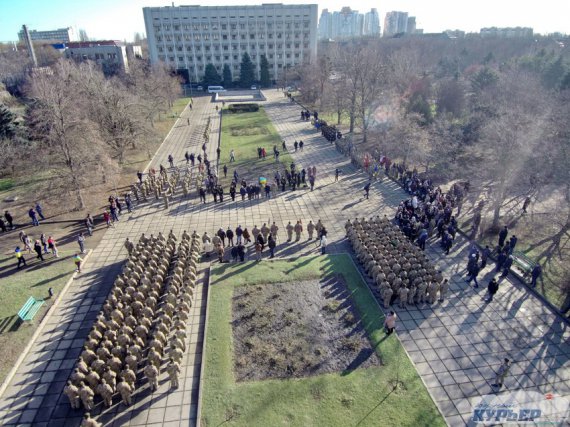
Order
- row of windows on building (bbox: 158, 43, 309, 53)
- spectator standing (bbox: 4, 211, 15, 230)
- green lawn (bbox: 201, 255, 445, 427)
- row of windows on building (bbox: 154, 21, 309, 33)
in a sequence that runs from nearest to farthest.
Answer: green lawn (bbox: 201, 255, 445, 427), spectator standing (bbox: 4, 211, 15, 230), row of windows on building (bbox: 154, 21, 309, 33), row of windows on building (bbox: 158, 43, 309, 53)

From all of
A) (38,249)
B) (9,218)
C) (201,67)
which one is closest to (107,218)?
(38,249)

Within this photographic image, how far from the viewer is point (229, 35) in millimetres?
91062

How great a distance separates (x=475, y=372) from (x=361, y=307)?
450 cm

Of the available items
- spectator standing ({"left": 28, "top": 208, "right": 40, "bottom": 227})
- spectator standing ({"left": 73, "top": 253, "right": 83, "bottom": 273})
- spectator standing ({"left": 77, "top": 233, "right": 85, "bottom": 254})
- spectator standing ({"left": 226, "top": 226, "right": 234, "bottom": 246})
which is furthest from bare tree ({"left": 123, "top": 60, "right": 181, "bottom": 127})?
spectator standing ({"left": 226, "top": 226, "right": 234, "bottom": 246})

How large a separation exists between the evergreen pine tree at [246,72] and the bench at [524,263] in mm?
77965

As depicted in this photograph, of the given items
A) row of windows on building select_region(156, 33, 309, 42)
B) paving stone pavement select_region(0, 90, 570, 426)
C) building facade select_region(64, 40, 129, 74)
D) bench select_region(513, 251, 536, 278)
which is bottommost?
paving stone pavement select_region(0, 90, 570, 426)

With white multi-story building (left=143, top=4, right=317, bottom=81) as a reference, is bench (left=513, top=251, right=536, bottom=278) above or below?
below

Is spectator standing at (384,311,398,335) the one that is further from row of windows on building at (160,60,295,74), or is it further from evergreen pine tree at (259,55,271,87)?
row of windows on building at (160,60,295,74)

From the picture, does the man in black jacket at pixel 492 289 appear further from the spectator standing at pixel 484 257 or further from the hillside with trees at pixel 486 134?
the hillside with trees at pixel 486 134

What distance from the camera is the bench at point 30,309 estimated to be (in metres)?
14.3

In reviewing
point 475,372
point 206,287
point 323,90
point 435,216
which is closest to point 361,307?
point 475,372

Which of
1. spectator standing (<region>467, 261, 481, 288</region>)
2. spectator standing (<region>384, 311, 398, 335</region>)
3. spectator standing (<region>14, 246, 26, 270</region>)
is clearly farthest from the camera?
spectator standing (<region>14, 246, 26, 270</region>)

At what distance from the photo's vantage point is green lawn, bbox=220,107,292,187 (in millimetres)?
31578

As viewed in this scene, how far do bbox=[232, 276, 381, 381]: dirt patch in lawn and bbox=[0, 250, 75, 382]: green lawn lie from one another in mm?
7760
